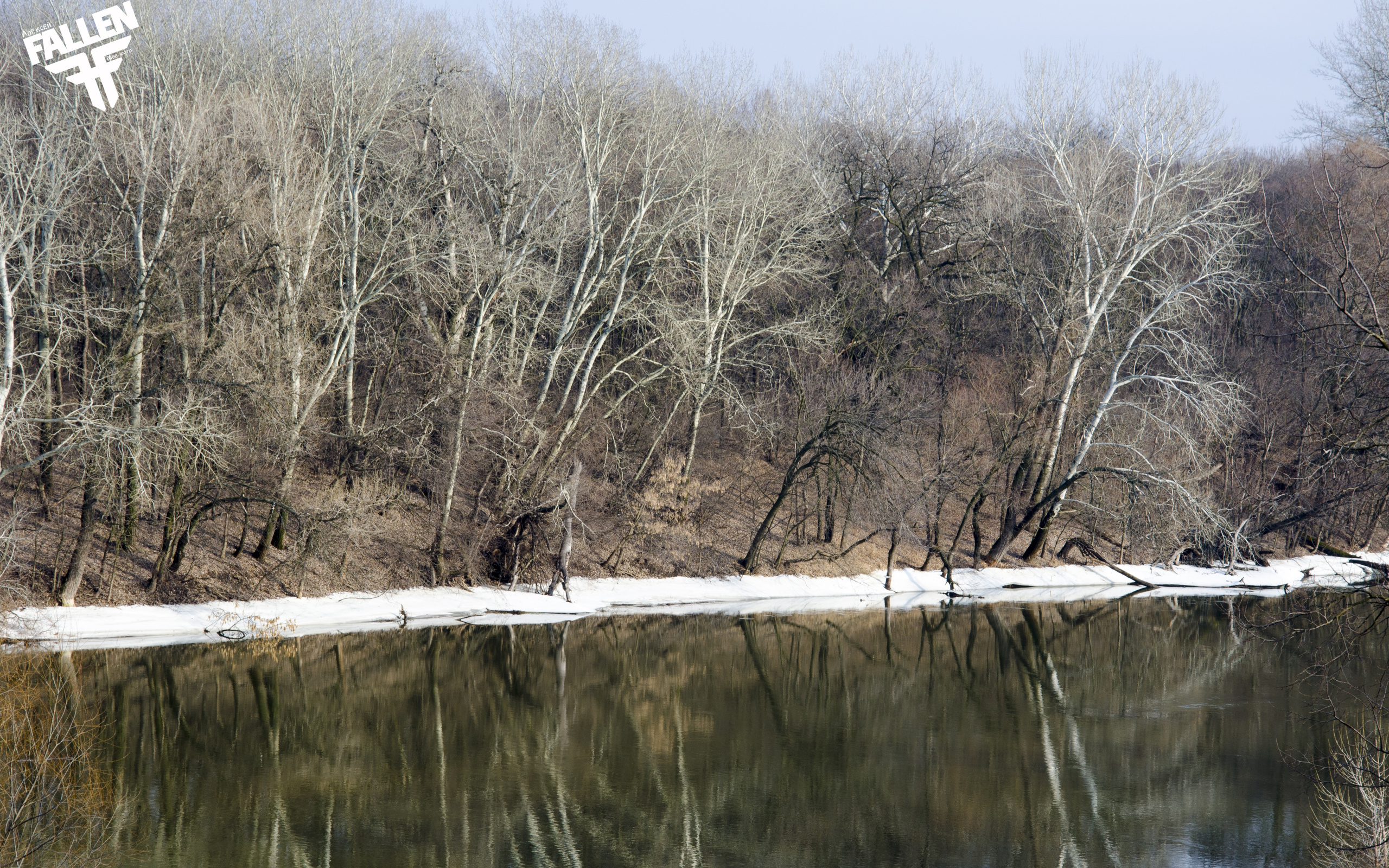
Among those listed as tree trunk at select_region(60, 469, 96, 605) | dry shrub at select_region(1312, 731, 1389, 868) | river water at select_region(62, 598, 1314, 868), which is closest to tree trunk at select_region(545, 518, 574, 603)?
river water at select_region(62, 598, 1314, 868)

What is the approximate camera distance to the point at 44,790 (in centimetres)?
1009

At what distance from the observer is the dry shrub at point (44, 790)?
995cm

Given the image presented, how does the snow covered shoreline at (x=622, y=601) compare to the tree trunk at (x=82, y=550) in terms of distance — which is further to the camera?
the tree trunk at (x=82, y=550)

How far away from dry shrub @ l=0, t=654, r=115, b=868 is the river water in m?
0.54

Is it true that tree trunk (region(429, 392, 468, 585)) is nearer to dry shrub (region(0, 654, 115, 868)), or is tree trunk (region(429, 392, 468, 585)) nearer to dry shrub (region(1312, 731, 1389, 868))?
dry shrub (region(0, 654, 115, 868))

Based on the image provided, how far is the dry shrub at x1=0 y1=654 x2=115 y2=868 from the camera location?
9.95 metres

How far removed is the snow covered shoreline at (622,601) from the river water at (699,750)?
122cm

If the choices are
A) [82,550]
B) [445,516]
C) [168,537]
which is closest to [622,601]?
[445,516]

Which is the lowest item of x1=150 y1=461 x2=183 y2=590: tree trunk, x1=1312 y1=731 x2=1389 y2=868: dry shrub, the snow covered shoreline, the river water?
the river water

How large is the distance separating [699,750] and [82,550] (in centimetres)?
1571

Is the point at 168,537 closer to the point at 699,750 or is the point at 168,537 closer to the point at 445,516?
the point at 445,516

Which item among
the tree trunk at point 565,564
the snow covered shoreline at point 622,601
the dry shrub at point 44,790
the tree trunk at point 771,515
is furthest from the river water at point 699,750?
the tree trunk at point 771,515

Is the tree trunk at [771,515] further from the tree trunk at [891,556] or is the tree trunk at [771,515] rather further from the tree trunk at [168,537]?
the tree trunk at [168,537]

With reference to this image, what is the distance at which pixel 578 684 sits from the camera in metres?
22.1
